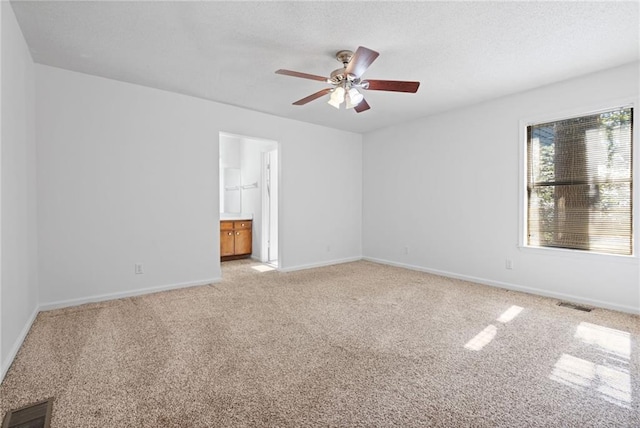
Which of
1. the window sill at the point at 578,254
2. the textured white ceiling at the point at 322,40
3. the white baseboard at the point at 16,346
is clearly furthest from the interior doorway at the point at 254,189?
the window sill at the point at 578,254

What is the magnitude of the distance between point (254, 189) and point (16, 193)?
395cm

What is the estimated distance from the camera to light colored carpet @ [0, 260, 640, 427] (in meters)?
1.61

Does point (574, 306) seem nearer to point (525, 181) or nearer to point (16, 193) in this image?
point (525, 181)

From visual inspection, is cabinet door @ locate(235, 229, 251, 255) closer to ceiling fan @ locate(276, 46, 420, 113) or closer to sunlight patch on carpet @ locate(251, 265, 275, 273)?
sunlight patch on carpet @ locate(251, 265, 275, 273)

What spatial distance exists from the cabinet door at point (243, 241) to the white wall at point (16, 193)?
3163 mm

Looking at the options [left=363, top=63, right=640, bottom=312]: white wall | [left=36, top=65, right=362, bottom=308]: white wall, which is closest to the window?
[left=363, top=63, right=640, bottom=312]: white wall

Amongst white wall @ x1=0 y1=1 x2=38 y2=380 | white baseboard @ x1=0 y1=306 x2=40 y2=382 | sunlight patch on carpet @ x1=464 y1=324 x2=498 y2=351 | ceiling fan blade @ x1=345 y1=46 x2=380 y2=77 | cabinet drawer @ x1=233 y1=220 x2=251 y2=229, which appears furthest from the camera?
cabinet drawer @ x1=233 y1=220 x2=251 y2=229

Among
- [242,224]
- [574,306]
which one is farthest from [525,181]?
[242,224]

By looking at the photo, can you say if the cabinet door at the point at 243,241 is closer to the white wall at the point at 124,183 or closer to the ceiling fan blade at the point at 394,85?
the white wall at the point at 124,183

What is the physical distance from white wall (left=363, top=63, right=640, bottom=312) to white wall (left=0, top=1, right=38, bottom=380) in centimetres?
473

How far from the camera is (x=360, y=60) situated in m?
2.35

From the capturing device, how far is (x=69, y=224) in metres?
3.25

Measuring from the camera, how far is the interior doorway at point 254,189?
19.0 feet

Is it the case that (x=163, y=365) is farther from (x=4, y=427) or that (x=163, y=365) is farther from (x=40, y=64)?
(x=40, y=64)
